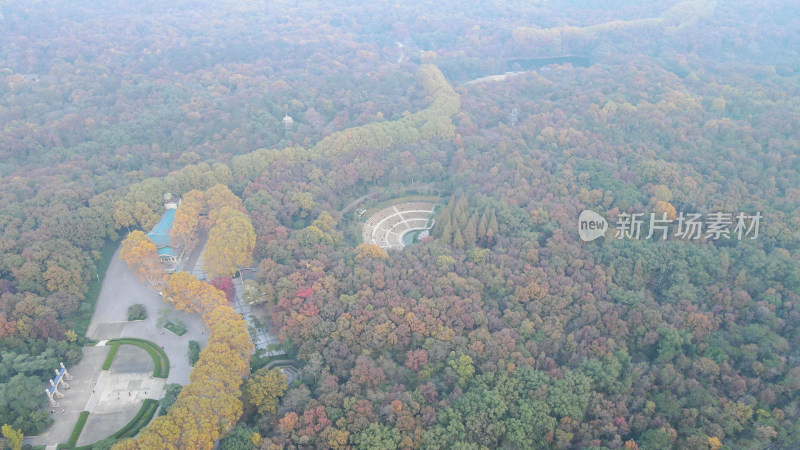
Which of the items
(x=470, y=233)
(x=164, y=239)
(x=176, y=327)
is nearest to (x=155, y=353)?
(x=176, y=327)

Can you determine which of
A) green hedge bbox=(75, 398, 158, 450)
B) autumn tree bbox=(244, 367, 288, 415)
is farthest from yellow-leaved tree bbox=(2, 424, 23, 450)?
autumn tree bbox=(244, 367, 288, 415)

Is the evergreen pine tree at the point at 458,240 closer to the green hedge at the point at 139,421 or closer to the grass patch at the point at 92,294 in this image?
the green hedge at the point at 139,421

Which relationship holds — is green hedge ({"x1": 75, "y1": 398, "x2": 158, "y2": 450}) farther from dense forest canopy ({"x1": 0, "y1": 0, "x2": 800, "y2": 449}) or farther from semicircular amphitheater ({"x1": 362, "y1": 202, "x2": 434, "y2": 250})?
semicircular amphitheater ({"x1": 362, "y1": 202, "x2": 434, "y2": 250})

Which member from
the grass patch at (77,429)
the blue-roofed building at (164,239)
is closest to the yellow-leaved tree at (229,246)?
the blue-roofed building at (164,239)

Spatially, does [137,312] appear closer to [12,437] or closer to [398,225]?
[12,437]

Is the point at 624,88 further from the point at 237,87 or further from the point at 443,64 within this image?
the point at 237,87

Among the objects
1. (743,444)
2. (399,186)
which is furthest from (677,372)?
(399,186)
